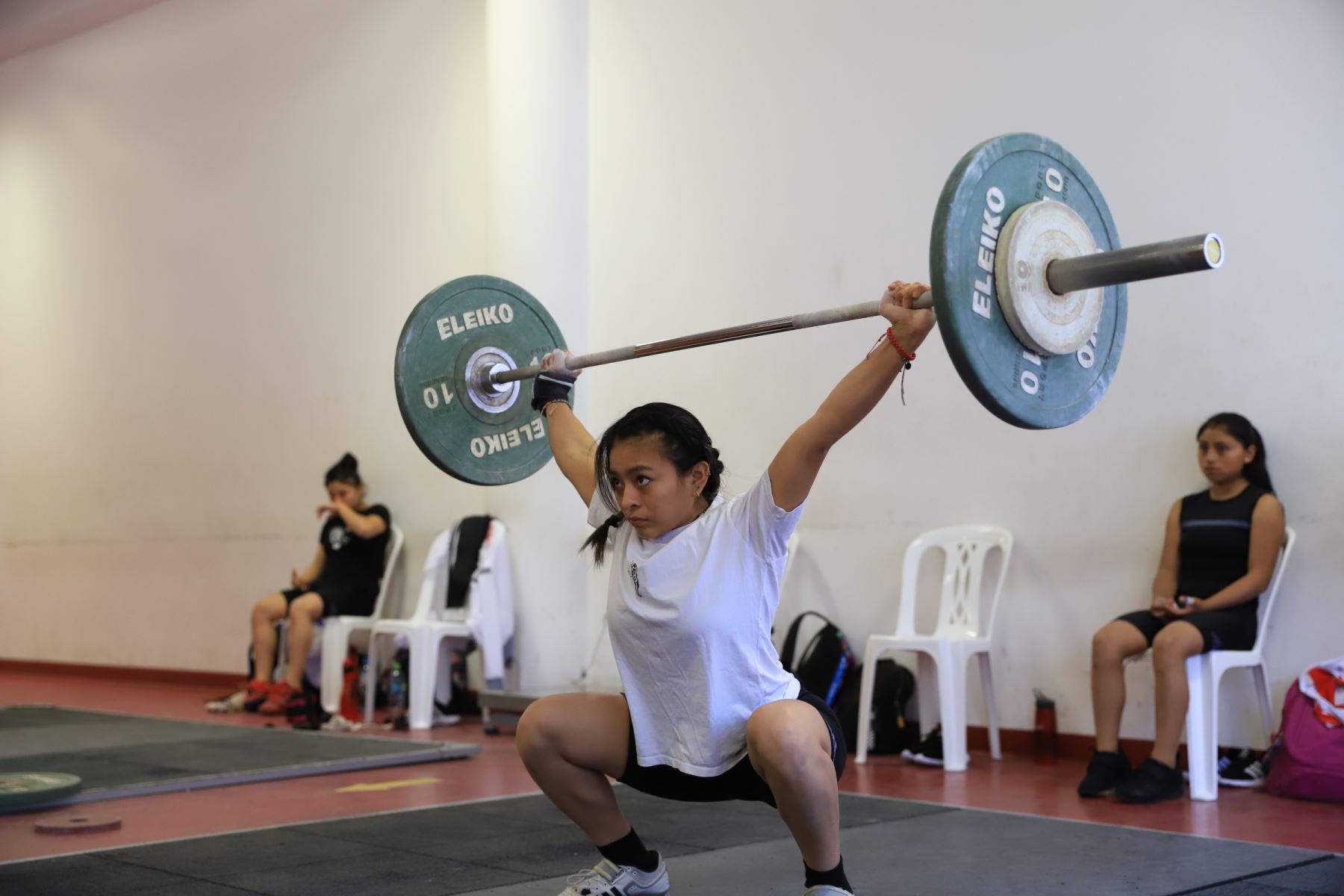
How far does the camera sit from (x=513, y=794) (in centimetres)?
372

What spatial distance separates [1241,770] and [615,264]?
3.13 meters

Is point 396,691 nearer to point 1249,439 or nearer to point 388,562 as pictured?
point 388,562

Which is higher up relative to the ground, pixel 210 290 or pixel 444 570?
pixel 210 290

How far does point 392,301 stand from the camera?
6344 mm

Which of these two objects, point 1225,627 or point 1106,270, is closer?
point 1106,270

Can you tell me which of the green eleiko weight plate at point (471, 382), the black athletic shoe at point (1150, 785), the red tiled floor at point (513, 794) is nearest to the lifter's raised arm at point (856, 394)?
the green eleiko weight plate at point (471, 382)

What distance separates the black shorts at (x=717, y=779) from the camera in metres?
2.14

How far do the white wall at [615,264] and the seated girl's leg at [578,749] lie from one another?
8.00ft

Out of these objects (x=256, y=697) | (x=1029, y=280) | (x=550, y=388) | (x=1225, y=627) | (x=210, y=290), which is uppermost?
(x=210, y=290)

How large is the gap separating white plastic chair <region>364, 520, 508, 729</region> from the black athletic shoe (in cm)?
275

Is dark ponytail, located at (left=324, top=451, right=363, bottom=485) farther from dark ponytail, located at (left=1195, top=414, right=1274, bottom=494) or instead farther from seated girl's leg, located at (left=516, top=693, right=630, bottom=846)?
seated girl's leg, located at (left=516, top=693, right=630, bottom=846)

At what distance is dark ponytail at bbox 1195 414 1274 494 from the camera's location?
12.5ft

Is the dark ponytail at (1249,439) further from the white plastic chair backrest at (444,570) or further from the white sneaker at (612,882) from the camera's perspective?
the white plastic chair backrest at (444,570)

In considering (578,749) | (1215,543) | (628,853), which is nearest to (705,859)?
(628,853)
